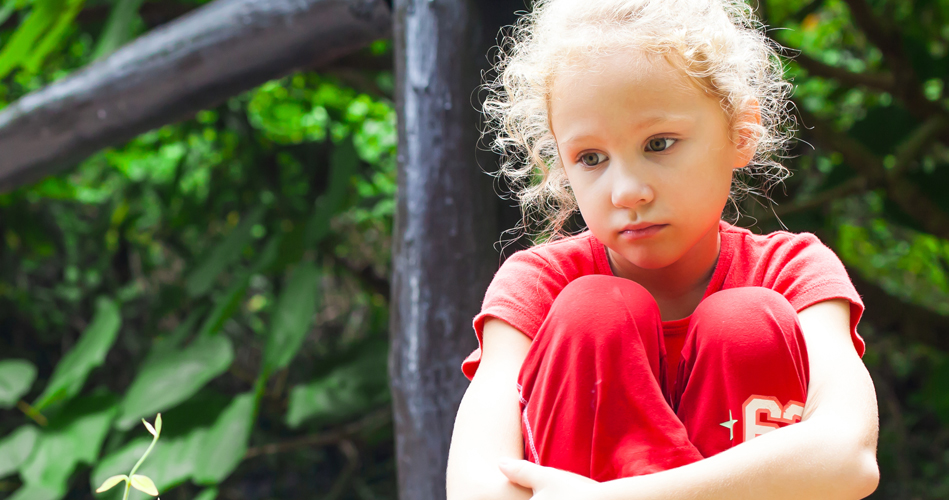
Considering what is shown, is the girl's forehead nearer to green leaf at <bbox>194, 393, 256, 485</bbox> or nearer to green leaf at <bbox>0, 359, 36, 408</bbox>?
green leaf at <bbox>194, 393, 256, 485</bbox>

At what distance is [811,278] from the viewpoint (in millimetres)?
510

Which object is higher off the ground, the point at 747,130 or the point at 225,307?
the point at 747,130

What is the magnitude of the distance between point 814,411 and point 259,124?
7.07 feet

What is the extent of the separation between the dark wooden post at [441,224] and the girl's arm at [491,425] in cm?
32

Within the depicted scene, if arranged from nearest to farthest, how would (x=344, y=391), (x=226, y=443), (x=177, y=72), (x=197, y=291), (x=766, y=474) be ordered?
(x=766, y=474) < (x=177, y=72) < (x=226, y=443) < (x=344, y=391) < (x=197, y=291)

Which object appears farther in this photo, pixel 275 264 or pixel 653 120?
pixel 275 264

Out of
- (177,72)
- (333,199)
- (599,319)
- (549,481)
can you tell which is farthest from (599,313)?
(333,199)

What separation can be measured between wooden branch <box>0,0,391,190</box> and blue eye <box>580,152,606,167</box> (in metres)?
0.55

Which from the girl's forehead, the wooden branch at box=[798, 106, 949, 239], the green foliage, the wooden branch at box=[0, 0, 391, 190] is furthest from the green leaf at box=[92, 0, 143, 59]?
the wooden branch at box=[798, 106, 949, 239]

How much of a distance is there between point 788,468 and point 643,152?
0.21 metres

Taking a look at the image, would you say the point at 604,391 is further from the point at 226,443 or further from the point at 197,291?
the point at 197,291

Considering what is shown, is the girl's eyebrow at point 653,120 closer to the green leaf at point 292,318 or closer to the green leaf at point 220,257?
the green leaf at point 292,318

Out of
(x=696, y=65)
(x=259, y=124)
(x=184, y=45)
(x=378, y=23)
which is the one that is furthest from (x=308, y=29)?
(x=259, y=124)

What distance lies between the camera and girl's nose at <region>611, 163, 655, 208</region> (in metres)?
0.48
